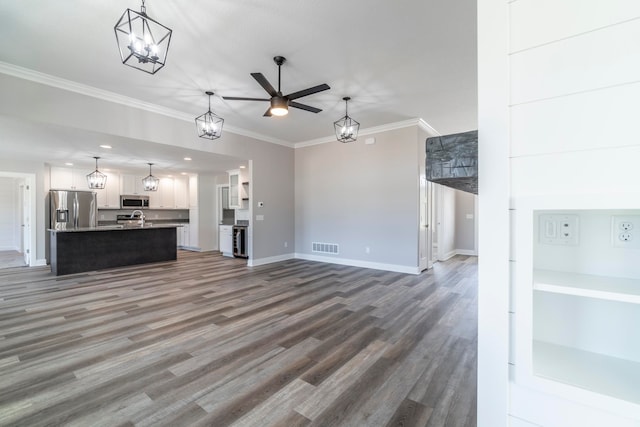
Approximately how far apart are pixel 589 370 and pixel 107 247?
24.8 feet

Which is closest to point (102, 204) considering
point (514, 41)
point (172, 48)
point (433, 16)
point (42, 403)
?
point (172, 48)

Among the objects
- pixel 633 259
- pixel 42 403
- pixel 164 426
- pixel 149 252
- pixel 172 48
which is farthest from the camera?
pixel 149 252

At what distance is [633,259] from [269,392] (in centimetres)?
205

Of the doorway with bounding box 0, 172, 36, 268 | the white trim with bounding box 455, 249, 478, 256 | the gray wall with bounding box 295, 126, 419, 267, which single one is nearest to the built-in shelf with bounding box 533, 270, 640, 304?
the gray wall with bounding box 295, 126, 419, 267

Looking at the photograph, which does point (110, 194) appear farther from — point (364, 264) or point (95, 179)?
point (364, 264)

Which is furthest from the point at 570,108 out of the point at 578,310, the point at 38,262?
the point at 38,262

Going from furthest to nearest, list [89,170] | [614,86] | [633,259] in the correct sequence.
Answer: [89,170], [633,259], [614,86]

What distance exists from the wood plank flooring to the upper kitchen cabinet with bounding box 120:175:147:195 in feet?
15.8

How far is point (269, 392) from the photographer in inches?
75.1

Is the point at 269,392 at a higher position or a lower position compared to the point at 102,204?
lower

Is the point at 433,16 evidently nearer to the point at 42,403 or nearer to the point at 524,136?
the point at 524,136

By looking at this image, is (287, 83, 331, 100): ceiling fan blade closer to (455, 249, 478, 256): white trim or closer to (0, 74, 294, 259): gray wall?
(0, 74, 294, 259): gray wall

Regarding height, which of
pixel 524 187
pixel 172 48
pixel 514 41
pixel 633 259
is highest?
pixel 172 48

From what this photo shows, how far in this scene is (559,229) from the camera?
96 centimetres
